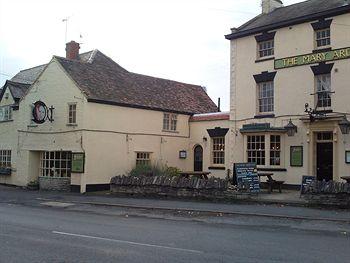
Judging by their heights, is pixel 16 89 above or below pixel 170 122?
above

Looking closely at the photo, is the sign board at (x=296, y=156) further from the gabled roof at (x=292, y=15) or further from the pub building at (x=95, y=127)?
the gabled roof at (x=292, y=15)

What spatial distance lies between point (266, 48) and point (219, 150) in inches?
267

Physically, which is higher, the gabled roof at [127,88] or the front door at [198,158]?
the gabled roof at [127,88]

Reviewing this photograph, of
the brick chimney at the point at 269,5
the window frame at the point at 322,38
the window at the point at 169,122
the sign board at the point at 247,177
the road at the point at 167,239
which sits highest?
the brick chimney at the point at 269,5

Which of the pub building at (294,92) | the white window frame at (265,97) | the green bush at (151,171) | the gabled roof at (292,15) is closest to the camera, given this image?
the pub building at (294,92)

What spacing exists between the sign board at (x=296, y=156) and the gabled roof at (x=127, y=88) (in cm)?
905

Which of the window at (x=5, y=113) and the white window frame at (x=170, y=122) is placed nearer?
the white window frame at (x=170, y=122)

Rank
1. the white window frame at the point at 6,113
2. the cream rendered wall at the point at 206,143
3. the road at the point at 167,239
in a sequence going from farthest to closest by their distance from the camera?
the white window frame at the point at 6,113 → the cream rendered wall at the point at 206,143 → the road at the point at 167,239

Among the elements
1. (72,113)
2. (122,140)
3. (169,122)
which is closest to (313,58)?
(169,122)

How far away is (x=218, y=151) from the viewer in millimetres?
28578

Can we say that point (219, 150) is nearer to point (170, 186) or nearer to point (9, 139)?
point (170, 186)

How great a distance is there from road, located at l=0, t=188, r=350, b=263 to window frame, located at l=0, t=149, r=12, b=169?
15.7m

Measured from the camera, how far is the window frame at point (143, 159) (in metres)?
28.2

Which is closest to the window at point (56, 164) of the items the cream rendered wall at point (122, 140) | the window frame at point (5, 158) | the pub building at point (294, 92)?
the cream rendered wall at point (122, 140)
